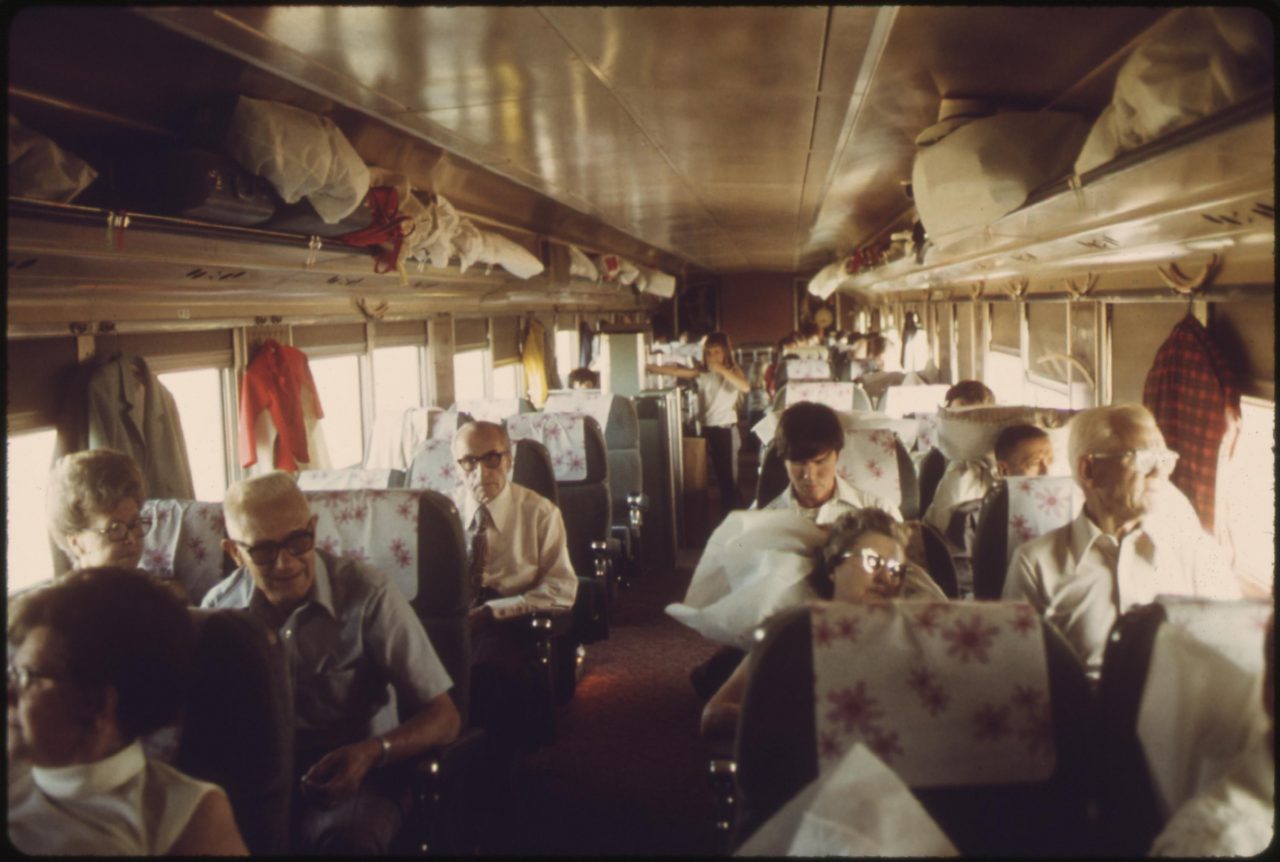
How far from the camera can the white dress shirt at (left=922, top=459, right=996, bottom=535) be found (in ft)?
14.6

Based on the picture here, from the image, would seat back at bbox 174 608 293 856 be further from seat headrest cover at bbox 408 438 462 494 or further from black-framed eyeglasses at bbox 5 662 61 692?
seat headrest cover at bbox 408 438 462 494

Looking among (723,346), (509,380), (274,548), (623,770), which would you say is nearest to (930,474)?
(623,770)

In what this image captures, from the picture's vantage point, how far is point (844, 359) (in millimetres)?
14961

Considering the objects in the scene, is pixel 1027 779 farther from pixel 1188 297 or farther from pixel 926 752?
pixel 1188 297

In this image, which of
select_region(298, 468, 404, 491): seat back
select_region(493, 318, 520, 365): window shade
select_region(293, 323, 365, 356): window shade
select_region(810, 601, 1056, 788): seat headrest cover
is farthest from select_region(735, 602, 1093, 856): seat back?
select_region(493, 318, 520, 365): window shade

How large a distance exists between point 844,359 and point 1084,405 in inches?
354

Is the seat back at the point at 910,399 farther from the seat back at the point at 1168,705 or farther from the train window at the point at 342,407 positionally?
the seat back at the point at 1168,705

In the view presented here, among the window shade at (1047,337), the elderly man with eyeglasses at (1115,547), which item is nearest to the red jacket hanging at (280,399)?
the elderly man with eyeglasses at (1115,547)

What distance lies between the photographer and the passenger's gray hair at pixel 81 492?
2982 mm

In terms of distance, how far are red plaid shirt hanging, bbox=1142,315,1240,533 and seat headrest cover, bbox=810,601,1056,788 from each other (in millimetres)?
2582

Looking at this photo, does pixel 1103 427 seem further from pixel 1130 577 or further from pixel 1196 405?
pixel 1196 405

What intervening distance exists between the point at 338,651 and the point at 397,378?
5.35 m

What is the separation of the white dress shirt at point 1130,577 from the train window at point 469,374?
22.4 ft

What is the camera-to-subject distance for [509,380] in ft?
35.7
